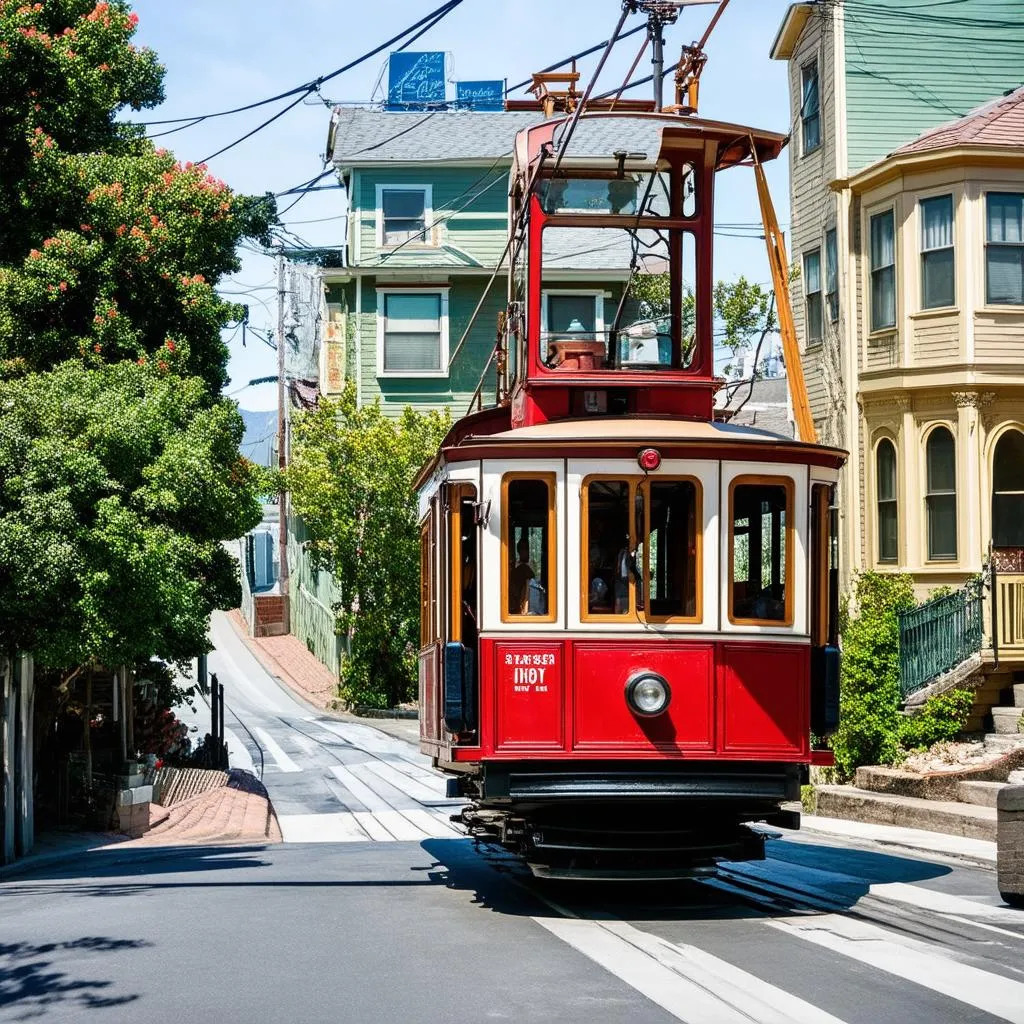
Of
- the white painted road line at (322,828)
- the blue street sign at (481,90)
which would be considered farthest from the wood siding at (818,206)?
the blue street sign at (481,90)

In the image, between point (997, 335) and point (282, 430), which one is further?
point (282, 430)

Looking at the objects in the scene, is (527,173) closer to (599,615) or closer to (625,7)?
(625,7)

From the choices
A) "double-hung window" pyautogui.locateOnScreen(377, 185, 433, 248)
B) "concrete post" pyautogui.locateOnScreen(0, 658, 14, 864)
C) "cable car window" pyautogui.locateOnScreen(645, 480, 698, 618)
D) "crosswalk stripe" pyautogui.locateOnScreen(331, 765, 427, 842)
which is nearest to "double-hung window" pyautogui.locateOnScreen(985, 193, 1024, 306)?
"crosswalk stripe" pyautogui.locateOnScreen(331, 765, 427, 842)

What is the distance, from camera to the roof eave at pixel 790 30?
2866cm

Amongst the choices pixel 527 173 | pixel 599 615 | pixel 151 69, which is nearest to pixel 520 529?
pixel 599 615

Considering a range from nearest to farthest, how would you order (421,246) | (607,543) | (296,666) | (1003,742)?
1. (607,543)
2. (1003,742)
3. (421,246)
4. (296,666)

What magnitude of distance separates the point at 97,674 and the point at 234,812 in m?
4.63

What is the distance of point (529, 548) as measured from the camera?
37.9 feet

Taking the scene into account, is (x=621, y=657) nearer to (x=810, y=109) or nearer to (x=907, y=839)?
(x=907, y=839)

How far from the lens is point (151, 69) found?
2308 centimetres

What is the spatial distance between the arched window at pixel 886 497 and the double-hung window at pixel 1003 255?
2.85 meters

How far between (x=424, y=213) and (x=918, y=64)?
1661 cm

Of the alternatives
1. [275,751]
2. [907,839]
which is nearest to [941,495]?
[907,839]

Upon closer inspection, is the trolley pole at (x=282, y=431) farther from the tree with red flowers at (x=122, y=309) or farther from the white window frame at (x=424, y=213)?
the tree with red flowers at (x=122, y=309)
